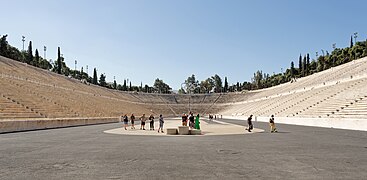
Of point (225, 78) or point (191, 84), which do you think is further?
point (191, 84)

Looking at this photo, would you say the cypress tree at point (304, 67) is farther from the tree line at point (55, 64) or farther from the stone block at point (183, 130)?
the stone block at point (183, 130)

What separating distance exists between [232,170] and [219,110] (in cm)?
12065

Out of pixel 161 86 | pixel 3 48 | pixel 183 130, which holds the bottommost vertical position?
pixel 183 130

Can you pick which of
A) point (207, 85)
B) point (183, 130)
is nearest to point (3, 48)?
point (183, 130)

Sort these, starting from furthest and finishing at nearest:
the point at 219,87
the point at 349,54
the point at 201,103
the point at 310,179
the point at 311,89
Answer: the point at 219,87, the point at 201,103, the point at 349,54, the point at 311,89, the point at 310,179

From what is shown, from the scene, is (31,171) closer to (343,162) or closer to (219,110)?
(343,162)

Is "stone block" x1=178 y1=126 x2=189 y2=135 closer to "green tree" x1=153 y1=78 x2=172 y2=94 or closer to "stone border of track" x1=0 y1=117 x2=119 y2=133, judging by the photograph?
"stone border of track" x1=0 y1=117 x2=119 y2=133

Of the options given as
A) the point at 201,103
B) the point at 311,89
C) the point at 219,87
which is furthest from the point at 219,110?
the point at 311,89

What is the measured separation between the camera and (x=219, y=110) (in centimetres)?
12950

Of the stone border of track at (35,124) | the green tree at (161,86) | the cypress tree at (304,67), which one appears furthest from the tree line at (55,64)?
the cypress tree at (304,67)

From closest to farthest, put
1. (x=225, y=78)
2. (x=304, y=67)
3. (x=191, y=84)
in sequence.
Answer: (x=304, y=67) < (x=225, y=78) < (x=191, y=84)

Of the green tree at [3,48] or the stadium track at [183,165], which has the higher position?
the green tree at [3,48]

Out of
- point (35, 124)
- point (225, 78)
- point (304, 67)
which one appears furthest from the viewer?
point (225, 78)

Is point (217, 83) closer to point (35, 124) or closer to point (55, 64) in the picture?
point (55, 64)
